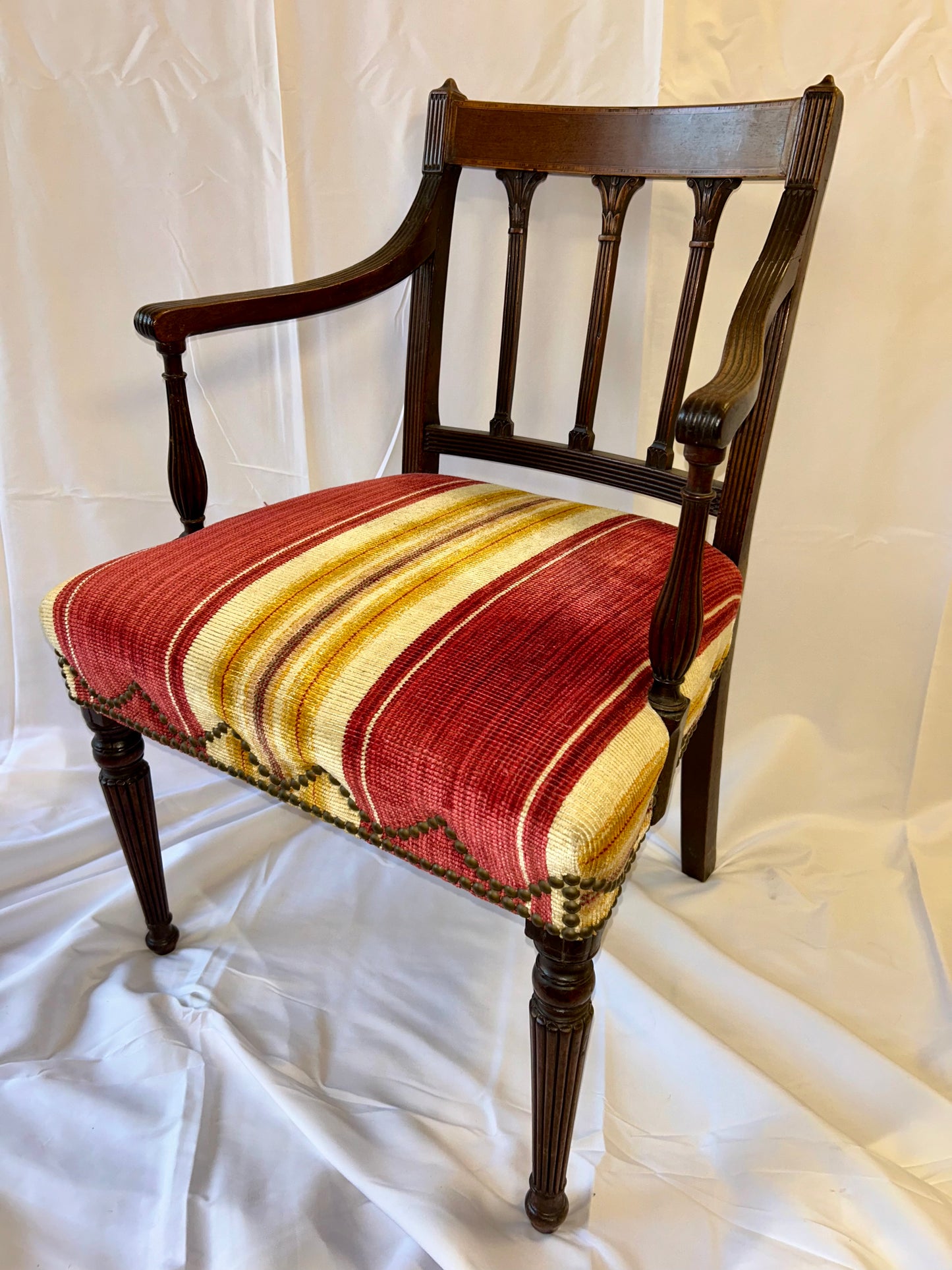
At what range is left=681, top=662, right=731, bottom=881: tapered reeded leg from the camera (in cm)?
113

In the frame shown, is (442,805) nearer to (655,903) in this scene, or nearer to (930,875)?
(655,903)

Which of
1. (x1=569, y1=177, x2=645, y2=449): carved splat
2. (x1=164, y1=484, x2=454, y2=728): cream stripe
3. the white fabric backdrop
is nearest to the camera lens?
(x1=164, y1=484, x2=454, y2=728): cream stripe

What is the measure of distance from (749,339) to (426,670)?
0.38 m

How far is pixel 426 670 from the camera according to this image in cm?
72

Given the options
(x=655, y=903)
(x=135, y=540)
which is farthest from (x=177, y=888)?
(x=655, y=903)

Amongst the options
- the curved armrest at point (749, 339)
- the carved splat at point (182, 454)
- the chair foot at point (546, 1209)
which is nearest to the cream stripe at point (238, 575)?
the carved splat at point (182, 454)

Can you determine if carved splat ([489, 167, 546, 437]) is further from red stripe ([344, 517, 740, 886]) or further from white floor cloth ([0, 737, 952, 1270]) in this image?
white floor cloth ([0, 737, 952, 1270])

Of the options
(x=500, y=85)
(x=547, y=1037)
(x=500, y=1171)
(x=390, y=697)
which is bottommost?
(x=500, y=1171)

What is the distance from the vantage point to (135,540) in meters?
1.39

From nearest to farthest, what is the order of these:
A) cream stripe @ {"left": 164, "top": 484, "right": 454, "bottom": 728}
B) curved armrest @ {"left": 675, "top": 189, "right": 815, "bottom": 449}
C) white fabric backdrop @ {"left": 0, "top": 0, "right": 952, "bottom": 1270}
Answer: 1. curved armrest @ {"left": 675, "top": 189, "right": 815, "bottom": 449}
2. cream stripe @ {"left": 164, "top": 484, "right": 454, "bottom": 728}
3. white fabric backdrop @ {"left": 0, "top": 0, "right": 952, "bottom": 1270}

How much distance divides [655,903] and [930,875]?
0.40 metres

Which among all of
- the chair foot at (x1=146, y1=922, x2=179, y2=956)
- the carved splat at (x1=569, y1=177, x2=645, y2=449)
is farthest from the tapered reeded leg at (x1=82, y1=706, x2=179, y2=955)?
the carved splat at (x1=569, y1=177, x2=645, y2=449)

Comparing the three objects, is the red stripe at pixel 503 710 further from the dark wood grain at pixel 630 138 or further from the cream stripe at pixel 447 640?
the dark wood grain at pixel 630 138

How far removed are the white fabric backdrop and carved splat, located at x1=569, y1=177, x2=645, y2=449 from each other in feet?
0.56
